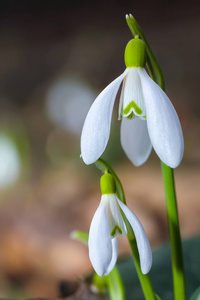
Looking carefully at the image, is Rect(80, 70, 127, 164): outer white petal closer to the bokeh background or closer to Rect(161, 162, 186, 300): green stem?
Rect(161, 162, 186, 300): green stem

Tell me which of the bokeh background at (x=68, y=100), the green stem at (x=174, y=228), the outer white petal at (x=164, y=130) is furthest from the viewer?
the bokeh background at (x=68, y=100)

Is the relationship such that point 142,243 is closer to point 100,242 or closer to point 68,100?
point 100,242

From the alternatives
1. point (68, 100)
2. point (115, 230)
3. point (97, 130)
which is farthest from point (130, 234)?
point (68, 100)

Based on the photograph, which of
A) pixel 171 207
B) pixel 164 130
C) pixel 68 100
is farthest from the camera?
pixel 68 100

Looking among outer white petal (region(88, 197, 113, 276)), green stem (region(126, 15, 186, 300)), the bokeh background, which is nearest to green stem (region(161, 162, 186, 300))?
green stem (region(126, 15, 186, 300))

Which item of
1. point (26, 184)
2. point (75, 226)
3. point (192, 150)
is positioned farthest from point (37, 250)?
point (192, 150)

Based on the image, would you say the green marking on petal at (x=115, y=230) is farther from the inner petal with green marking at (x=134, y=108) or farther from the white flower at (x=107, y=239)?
the inner petal with green marking at (x=134, y=108)

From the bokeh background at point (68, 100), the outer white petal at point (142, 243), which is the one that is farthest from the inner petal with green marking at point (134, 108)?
the bokeh background at point (68, 100)
